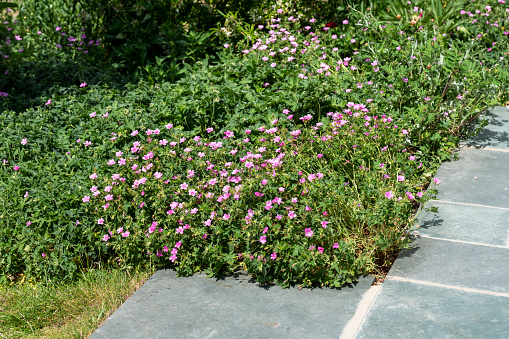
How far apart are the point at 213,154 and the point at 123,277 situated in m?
0.93

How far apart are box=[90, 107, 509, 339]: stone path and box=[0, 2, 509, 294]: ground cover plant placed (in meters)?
0.12

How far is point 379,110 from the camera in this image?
4219mm

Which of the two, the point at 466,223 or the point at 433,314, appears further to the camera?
the point at 466,223

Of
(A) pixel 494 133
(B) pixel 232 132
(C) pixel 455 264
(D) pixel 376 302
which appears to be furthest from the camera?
(A) pixel 494 133

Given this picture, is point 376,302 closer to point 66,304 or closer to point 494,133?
point 66,304

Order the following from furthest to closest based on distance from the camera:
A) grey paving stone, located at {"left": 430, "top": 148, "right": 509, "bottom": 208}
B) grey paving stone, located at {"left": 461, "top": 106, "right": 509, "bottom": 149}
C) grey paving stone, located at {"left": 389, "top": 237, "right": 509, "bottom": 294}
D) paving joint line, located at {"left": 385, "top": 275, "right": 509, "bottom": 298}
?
grey paving stone, located at {"left": 461, "top": 106, "right": 509, "bottom": 149} → grey paving stone, located at {"left": 430, "top": 148, "right": 509, "bottom": 208} → grey paving stone, located at {"left": 389, "top": 237, "right": 509, "bottom": 294} → paving joint line, located at {"left": 385, "top": 275, "right": 509, "bottom": 298}

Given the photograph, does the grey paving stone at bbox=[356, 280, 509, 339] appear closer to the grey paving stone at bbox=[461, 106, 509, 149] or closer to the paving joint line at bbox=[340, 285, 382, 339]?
the paving joint line at bbox=[340, 285, 382, 339]

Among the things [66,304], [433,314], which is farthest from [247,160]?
[433,314]

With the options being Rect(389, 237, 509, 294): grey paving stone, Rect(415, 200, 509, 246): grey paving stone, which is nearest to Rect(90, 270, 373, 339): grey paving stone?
Rect(389, 237, 509, 294): grey paving stone

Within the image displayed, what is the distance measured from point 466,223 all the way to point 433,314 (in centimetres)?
94

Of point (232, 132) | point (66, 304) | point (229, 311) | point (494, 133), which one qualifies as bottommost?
point (66, 304)

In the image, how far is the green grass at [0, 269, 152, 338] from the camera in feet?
9.26

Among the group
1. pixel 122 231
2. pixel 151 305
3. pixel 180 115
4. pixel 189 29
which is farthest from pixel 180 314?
pixel 189 29

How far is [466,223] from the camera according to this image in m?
3.35
